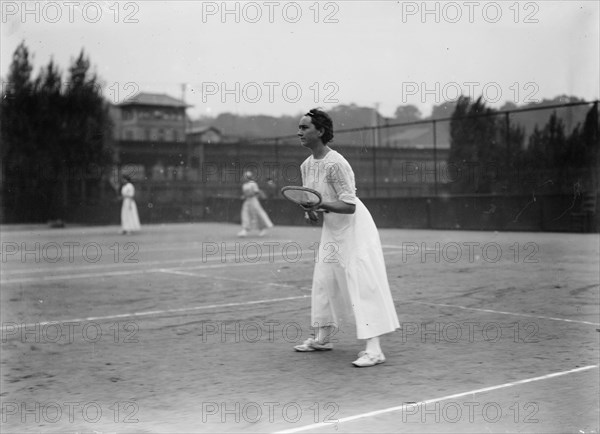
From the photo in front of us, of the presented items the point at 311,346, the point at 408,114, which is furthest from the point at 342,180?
the point at 408,114

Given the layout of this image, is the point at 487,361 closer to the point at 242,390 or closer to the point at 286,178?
the point at 242,390

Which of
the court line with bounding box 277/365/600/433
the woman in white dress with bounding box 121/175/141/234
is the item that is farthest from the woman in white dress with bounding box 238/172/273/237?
the court line with bounding box 277/365/600/433

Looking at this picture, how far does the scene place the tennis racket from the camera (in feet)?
21.2

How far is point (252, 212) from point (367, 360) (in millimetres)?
20465

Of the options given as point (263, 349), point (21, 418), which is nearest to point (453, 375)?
point (263, 349)

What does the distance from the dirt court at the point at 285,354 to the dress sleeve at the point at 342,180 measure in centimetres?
133

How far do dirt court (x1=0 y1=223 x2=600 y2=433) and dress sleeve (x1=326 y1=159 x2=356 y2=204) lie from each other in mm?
1330

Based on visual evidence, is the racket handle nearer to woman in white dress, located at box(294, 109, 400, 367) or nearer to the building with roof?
woman in white dress, located at box(294, 109, 400, 367)

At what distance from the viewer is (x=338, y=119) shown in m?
29.9

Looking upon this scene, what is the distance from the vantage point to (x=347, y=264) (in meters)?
6.77

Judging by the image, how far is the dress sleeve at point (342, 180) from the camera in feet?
21.5

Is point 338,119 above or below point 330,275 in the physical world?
above

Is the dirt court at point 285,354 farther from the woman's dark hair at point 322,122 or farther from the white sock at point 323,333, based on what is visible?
the woman's dark hair at point 322,122

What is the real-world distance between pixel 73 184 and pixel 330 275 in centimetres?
3638
